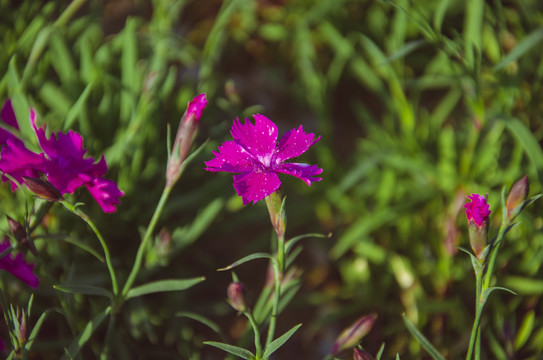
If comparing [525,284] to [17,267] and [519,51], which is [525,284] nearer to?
[519,51]

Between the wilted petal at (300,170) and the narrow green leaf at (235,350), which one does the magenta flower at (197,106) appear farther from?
the narrow green leaf at (235,350)

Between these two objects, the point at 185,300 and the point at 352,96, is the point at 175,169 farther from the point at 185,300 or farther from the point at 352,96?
the point at 352,96

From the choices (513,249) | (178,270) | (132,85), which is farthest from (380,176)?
(132,85)

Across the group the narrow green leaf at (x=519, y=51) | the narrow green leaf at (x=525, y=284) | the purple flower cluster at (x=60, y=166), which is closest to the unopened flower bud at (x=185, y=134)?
the purple flower cluster at (x=60, y=166)

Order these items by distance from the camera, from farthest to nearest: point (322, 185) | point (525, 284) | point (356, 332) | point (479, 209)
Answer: point (322, 185), point (525, 284), point (356, 332), point (479, 209)

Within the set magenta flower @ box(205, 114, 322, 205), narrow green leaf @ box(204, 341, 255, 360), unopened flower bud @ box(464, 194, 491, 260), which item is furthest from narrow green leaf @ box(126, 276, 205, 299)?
unopened flower bud @ box(464, 194, 491, 260)

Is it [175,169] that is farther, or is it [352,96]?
[352,96]

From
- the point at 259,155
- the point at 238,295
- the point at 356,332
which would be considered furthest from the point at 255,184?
the point at 356,332
